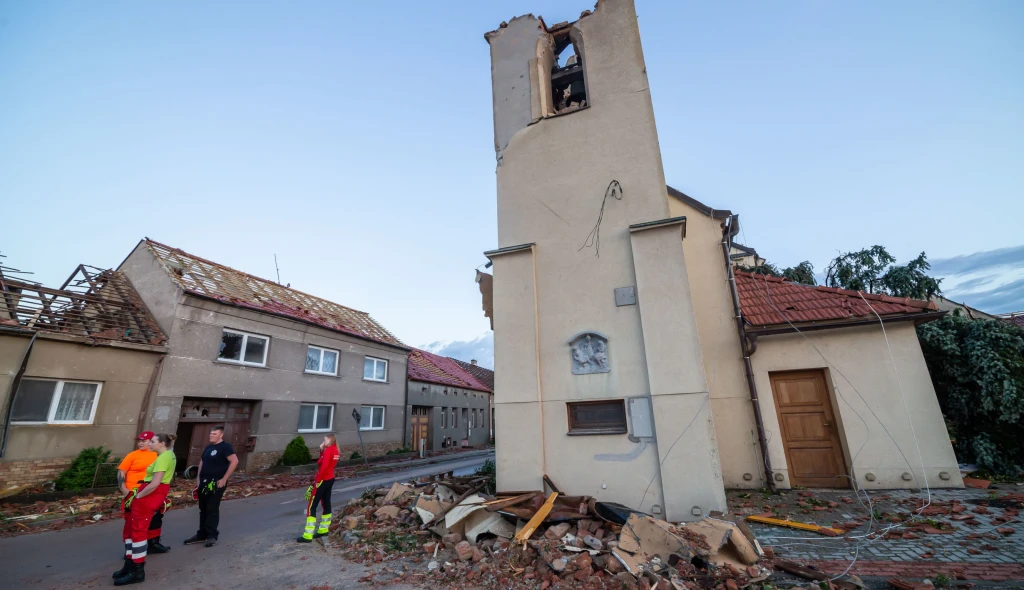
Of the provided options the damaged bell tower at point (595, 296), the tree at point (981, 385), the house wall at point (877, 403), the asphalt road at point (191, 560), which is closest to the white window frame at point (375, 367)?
the asphalt road at point (191, 560)

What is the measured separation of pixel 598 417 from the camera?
22.1 feet

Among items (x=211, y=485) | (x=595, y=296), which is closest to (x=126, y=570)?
(x=211, y=485)

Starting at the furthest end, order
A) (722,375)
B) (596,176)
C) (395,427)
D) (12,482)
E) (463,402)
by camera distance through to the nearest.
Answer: (463,402)
(395,427)
(12,482)
(722,375)
(596,176)

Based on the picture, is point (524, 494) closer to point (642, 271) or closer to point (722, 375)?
point (642, 271)

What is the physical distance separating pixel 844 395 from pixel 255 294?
19741 millimetres

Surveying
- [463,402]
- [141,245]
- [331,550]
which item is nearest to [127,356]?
[141,245]

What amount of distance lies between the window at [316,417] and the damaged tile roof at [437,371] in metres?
6.09

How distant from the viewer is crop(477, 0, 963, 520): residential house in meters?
6.43

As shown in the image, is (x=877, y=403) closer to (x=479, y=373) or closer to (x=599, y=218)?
(x=599, y=218)

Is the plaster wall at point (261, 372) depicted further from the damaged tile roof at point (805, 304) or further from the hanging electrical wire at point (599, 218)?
the damaged tile roof at point (805, 304)

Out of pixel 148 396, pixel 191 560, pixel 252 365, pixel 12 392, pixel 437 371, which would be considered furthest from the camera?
pixel 437 371

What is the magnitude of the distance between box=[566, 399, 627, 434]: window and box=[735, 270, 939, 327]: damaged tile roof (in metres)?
4.31

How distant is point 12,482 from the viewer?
10.3 meters

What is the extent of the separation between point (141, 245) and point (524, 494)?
17270 mm
